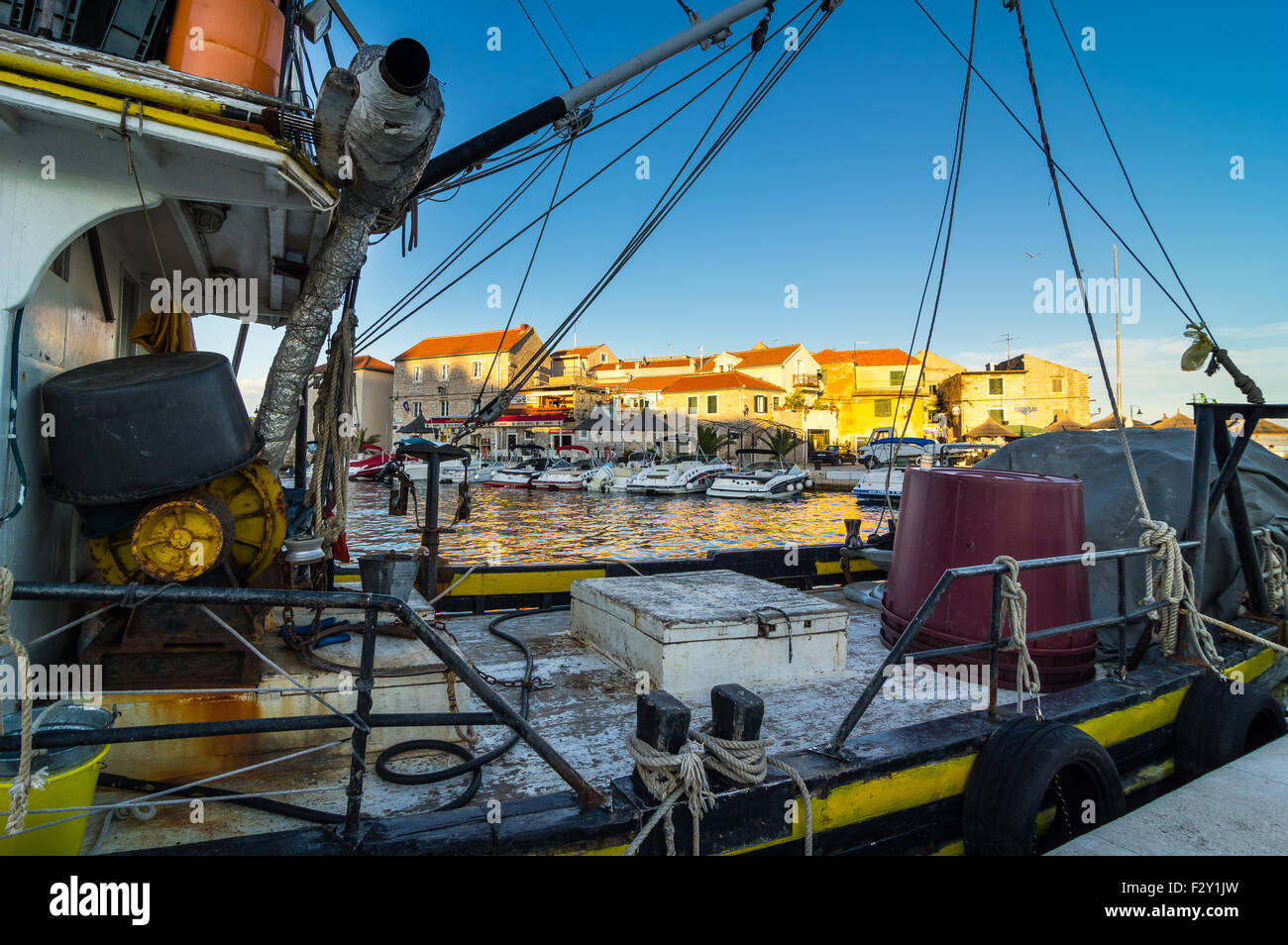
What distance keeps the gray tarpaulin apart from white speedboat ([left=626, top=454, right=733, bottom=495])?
31670 mm

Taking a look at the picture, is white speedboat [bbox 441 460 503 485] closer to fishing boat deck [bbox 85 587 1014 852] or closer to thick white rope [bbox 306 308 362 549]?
fishing boat deck [bbox 85 587 1014 852]

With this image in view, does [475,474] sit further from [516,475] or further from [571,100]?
[571,100]

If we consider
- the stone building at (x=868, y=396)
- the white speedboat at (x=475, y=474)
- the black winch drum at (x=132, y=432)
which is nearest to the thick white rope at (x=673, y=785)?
the black winch drum at (x=132, y=432)

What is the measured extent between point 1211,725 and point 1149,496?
85.5 inches

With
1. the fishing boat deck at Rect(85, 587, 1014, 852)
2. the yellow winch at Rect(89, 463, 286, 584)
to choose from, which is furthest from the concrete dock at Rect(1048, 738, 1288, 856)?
the yellow winch at Rect(89, 463, 286, 584)

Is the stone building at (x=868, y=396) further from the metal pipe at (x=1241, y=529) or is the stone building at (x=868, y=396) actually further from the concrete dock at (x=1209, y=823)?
the concrete dock at (x=1209, y=823)

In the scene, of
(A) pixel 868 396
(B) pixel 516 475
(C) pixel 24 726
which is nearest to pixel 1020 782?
(C) pixel 24 726

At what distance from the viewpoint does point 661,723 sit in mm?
2502

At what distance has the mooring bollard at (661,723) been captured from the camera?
2.50m

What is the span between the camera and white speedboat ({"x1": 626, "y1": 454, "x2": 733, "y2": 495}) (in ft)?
126

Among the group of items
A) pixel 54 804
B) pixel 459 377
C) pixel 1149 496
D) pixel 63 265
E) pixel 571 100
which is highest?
pixel 459 377

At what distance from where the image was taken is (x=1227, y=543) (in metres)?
5.39
